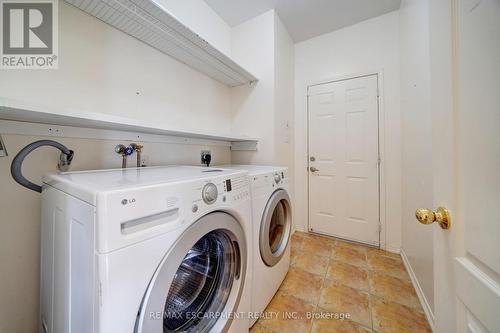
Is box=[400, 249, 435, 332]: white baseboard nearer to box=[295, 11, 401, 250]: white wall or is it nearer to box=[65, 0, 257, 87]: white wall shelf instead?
box=[295, 11, 401, 250]: white wall

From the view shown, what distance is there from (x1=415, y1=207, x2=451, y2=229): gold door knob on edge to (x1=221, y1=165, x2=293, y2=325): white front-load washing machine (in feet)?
2.38

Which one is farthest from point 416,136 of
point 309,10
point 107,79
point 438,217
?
point 107,79

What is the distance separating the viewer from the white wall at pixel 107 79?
943mm

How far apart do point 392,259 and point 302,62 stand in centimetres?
259

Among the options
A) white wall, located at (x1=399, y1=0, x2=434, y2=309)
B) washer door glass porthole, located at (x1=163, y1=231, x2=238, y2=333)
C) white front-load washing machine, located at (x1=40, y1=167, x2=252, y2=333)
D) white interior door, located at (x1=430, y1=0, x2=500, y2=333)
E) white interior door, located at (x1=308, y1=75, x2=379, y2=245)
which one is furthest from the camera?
white interior door, located at (x1=308, y1=75, x2=379, y2=245)

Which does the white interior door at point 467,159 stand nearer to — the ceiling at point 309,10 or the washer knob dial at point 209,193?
the washer knob dial at point 209,193

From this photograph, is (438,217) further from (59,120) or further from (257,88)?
(257,88)

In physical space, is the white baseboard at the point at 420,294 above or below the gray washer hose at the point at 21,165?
below

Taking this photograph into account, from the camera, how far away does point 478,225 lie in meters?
0.39

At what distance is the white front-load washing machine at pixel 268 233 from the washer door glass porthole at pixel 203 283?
0.23 meters

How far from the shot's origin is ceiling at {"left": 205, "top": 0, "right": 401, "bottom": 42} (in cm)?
185

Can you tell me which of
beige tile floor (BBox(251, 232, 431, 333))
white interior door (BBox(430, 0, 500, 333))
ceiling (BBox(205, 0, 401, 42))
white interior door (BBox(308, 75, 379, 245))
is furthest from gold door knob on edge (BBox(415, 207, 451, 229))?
ceiling (BBox(205, 0, 401, 42))

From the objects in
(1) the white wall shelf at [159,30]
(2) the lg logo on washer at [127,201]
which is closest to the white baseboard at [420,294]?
(2) the lg logo on washer at [127,201]

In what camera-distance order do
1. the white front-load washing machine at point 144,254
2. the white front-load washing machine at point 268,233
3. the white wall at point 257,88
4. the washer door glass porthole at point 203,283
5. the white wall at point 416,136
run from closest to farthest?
the white front-load washing machine at point 144,254
the washer door glass porthole at point 203,283
the white front-load washing machine at point 268,233
the white wall at point 416,136
the white wall at point 257,88
